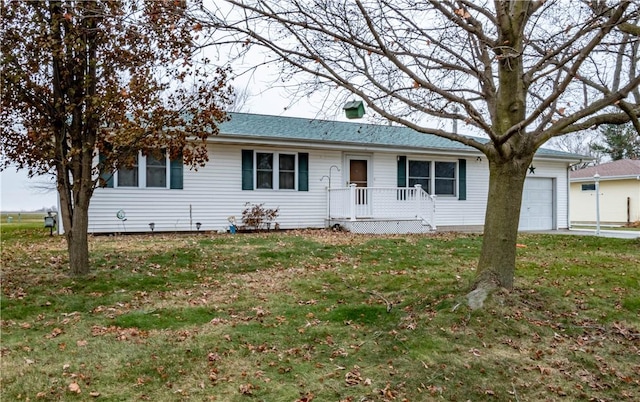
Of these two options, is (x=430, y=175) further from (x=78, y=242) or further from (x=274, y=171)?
A: (x=78, y=242)

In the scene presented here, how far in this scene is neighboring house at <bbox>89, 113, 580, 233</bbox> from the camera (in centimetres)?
1295

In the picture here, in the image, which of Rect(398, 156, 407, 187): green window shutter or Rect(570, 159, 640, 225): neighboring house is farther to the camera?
Rect(570, 159, 640, 225): neighboring house

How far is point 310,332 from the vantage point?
4855 mm

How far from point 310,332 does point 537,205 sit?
15.6 metres

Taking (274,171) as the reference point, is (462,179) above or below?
below

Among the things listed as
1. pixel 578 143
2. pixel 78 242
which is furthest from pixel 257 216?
pixel 578 143

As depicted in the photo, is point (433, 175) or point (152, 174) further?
point (433, 175)

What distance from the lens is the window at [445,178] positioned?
1659 cm

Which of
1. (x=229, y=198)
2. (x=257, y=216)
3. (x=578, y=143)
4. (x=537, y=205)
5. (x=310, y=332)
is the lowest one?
(x=310, y=332)

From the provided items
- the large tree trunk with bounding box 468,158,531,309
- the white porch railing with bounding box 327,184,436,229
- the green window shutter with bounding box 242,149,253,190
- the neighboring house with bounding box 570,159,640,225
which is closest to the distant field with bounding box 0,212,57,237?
the green window shutter with bounding box 242,149,253,190

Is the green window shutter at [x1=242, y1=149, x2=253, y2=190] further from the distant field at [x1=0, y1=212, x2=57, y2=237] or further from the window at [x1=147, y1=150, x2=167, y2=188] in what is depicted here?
Answer: the distant field at [x1=0, y1=212, x2=57, y2=237]

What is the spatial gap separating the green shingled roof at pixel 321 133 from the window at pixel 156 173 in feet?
6.15

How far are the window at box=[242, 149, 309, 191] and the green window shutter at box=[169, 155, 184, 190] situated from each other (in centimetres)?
177

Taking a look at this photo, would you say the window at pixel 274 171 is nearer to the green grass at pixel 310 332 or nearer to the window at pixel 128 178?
the window at pixel 128 178
